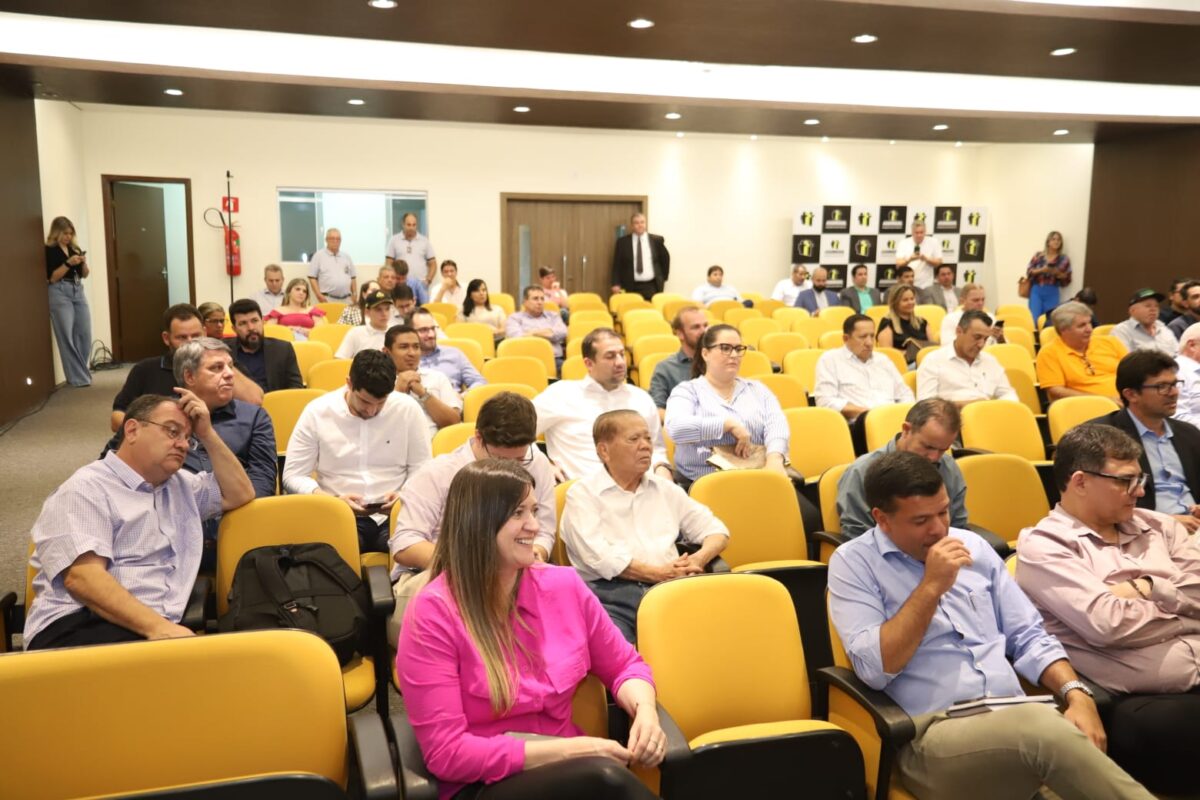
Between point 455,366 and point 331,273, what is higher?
point 331,273

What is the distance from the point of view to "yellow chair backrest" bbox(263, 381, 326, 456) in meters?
4.69

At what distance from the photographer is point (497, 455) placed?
3.04 m

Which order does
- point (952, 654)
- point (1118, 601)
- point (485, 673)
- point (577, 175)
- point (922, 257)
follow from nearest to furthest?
point (485, 673) < point (952, 654) < point (1118, 601) < point (922, 257) < point (577, 175)

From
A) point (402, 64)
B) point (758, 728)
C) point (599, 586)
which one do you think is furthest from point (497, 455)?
point (402, 64)

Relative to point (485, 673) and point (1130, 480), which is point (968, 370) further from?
point (485, 673)

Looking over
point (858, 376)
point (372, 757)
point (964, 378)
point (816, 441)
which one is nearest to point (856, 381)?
point (858, 376)

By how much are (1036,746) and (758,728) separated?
64cm

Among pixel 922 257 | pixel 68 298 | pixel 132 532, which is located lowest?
pixel 132 532

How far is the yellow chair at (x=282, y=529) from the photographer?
2.94m

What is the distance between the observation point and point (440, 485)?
10.2 feet

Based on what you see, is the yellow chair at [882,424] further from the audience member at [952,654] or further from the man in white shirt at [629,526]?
the audience member at [952,654]

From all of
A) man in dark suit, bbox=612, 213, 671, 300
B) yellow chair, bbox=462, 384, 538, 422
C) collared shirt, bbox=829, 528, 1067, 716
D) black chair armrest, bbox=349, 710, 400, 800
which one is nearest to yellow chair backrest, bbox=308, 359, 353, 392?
yellow chair, bbox=462, 384, 538, 422

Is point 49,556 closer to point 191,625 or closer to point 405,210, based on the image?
point 191,625

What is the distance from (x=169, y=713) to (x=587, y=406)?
2.64 m
